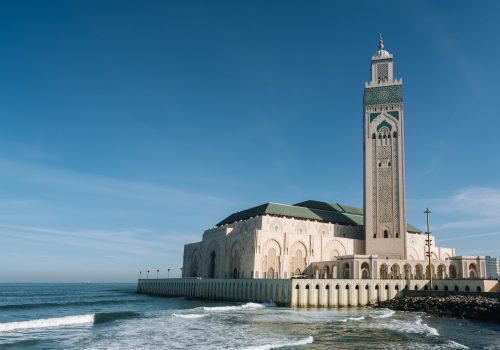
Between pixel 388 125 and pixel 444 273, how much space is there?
22.4 metres

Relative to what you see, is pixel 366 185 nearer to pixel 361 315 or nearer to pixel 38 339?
pixel 361 315

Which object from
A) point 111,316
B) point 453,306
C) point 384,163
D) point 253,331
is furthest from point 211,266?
point 253,331

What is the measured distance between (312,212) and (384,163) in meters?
14.3

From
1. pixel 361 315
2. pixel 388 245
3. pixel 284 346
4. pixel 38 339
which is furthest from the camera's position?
pixel 388 245

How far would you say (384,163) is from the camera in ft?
221

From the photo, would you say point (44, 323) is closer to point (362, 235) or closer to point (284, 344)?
point (284, 344)

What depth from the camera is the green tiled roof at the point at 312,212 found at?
70719 millimetres

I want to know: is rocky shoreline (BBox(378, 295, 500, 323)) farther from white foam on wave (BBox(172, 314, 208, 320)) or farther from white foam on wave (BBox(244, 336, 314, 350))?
white foam on wave (BBox(172, 314, 208, 320))

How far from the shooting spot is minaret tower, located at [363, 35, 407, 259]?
65.1 metres

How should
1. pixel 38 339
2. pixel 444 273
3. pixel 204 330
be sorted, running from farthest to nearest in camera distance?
1. pixel 444 273
2. pixel 204 330
3. pixel 38 339

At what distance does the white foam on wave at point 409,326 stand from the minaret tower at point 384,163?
28.9 m

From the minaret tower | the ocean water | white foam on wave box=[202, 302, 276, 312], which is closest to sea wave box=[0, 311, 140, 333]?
the ocean water

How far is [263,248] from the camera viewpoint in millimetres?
62281

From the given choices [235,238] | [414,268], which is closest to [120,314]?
[235,238]
